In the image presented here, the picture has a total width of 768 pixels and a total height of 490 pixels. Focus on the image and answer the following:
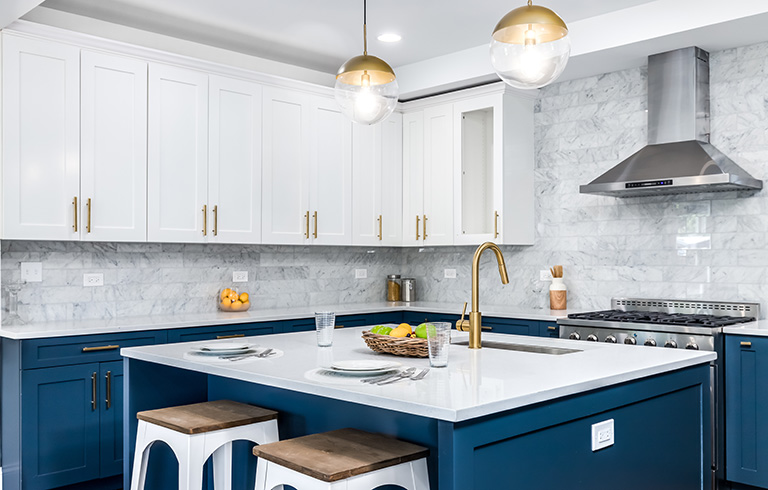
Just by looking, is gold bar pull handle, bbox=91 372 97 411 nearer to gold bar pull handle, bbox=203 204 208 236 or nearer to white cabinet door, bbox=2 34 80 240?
white cabinet door, bbox=2 34 80 240

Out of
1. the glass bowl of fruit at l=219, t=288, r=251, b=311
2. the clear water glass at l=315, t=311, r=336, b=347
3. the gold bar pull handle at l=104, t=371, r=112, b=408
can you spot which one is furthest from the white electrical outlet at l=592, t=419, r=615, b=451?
the glass bowl of fruit at l=219, t=288, r=251, b=311

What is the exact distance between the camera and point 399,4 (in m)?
4.15

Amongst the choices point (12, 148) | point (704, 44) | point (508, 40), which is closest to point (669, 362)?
point (508, 40)

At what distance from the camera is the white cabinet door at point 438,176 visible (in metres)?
5.36

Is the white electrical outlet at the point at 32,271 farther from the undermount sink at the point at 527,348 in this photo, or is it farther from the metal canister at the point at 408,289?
the metal canister at the point at 408,289

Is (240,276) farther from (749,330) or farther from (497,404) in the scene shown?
(497,404)

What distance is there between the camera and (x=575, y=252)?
5.02 m

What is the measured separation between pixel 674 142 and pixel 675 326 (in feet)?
3.99

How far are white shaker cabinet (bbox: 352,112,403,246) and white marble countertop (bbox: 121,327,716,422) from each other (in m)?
2.51

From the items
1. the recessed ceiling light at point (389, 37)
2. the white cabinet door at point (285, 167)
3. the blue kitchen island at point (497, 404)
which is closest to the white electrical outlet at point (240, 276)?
the white cabinet door at point (285, 167)

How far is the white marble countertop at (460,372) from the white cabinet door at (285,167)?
196 centimetres

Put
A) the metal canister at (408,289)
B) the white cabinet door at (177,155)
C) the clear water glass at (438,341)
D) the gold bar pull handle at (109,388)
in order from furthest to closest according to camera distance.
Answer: the metal canister at (408,289), the white cabinet door at (177,155), the gold bar pull handle at (109,388), the clear water glass at (438,341)

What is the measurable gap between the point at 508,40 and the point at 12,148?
8.99 ft

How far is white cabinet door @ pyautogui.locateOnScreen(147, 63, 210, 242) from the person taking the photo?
4.30 m
